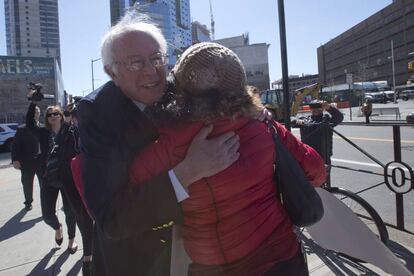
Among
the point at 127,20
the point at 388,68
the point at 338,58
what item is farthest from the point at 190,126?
the point at 338,58

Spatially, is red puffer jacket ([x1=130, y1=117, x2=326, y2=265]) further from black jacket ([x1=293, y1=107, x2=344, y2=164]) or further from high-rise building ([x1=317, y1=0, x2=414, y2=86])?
high-rise building ([x1=317, y1=0, x2=414, y2=86])

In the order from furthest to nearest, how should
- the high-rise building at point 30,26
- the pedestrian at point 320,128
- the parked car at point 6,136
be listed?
the high-rise building at point 30,26, the parked car at point 6,136, the pedestrian at point 320,128

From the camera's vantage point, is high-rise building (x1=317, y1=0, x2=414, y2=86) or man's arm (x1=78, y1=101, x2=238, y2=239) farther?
high-rise building (x1=317, y1=0, x2=414, y2=86)

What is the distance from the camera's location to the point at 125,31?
1.57 meters

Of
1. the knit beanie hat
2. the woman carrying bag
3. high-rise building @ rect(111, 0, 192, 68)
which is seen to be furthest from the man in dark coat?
the woman carrying bag

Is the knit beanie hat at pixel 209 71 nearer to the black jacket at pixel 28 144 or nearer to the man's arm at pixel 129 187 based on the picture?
the man's arm at pixel 129 187

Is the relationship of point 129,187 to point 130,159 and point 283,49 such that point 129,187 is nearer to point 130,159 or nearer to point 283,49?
point 130,159

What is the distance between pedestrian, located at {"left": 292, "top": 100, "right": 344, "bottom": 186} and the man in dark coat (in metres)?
4.10

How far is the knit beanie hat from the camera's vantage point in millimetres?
1358

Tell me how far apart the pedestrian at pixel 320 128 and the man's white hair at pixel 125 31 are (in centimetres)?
400

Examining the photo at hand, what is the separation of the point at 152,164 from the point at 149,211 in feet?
0.53

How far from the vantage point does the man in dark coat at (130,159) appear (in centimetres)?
131

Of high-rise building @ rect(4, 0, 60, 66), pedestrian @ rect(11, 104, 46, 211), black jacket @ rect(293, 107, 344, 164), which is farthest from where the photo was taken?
high-rise building @ rect(4, 0, 60, 66)

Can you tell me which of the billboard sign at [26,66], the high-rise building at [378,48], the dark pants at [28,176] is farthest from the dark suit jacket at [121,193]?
the high-rise building at [378,48]
